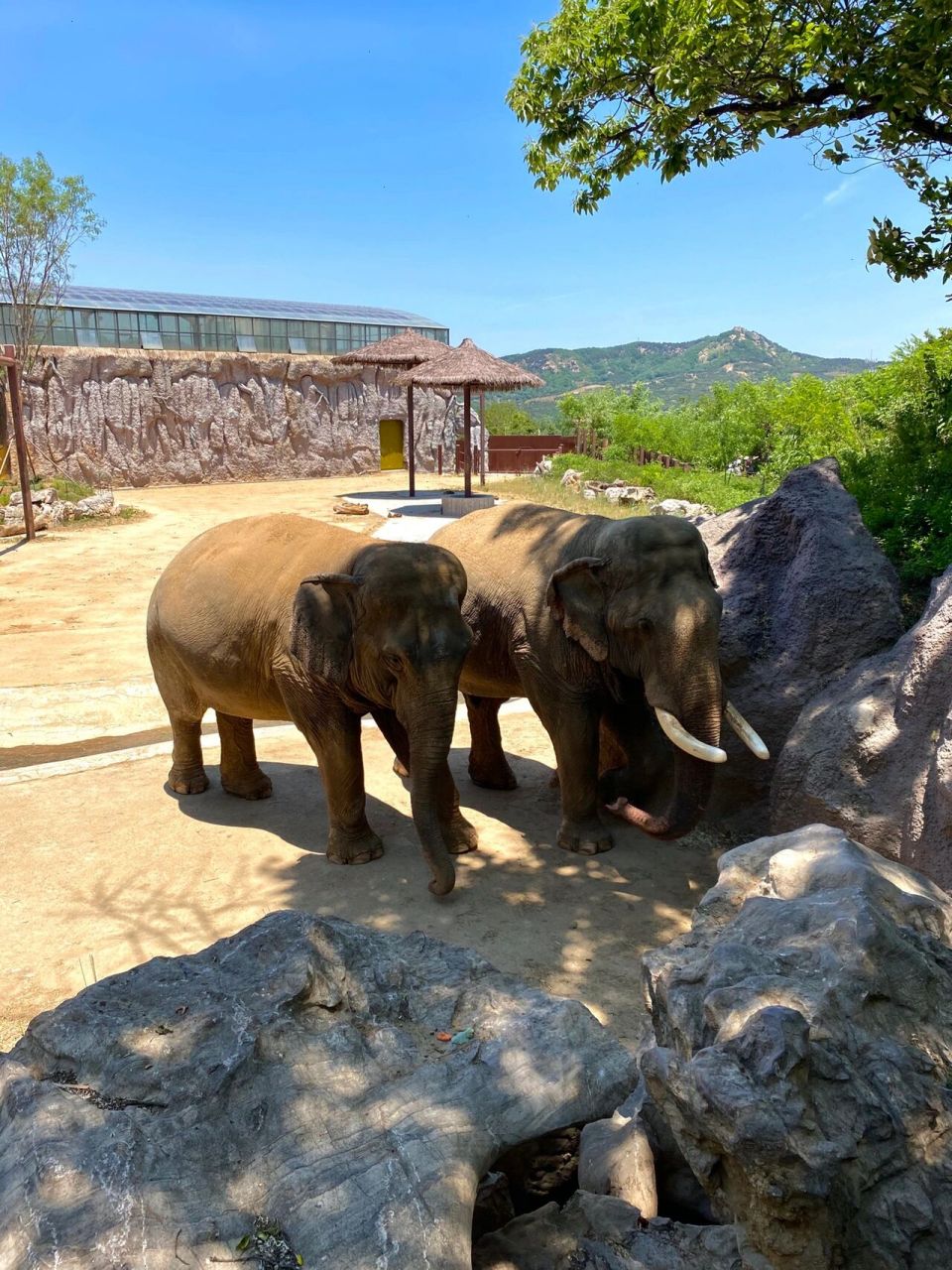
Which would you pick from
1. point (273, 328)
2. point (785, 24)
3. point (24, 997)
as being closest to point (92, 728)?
point (24, 997)

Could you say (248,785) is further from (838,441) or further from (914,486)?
(838,441)

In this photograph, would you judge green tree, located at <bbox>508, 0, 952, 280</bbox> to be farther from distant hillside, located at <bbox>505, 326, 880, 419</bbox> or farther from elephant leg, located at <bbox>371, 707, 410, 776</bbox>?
distant hillside, located at <bbox>505, 326, 880, 419</bbox>

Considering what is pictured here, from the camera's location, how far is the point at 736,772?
554 centimetres

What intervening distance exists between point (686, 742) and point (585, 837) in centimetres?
122

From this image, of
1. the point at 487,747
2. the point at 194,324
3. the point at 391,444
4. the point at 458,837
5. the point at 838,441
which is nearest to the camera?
the point at 458,837

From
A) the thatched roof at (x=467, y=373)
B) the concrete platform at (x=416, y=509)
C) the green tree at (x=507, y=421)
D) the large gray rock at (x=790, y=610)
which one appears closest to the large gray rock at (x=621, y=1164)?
the large gray rock at (x=790, y=610)

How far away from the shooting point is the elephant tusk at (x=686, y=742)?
432cm

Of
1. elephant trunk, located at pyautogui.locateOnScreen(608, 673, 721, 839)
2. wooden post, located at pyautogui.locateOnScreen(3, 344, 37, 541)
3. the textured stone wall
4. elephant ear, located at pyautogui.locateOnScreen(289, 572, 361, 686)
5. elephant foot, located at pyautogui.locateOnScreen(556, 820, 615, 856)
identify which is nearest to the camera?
elephant trunk, located at pyautogui.locateOnScreen(608, 673, 721, 839)

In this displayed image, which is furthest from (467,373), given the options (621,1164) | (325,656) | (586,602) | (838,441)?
(621,1164)

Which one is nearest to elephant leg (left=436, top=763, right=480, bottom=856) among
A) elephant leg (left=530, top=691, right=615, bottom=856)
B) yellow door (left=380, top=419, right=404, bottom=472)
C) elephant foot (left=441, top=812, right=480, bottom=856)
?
elephant foot (left=441, top=812, right=480, bottom=856)

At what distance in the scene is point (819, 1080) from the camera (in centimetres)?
177

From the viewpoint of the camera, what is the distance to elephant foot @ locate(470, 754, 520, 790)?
6.37m

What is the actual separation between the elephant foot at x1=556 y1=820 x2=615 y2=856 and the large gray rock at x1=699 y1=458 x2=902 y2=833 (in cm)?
71

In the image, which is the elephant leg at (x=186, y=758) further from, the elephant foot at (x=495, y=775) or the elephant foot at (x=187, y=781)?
the elephant foot at (x=495, y=775)
